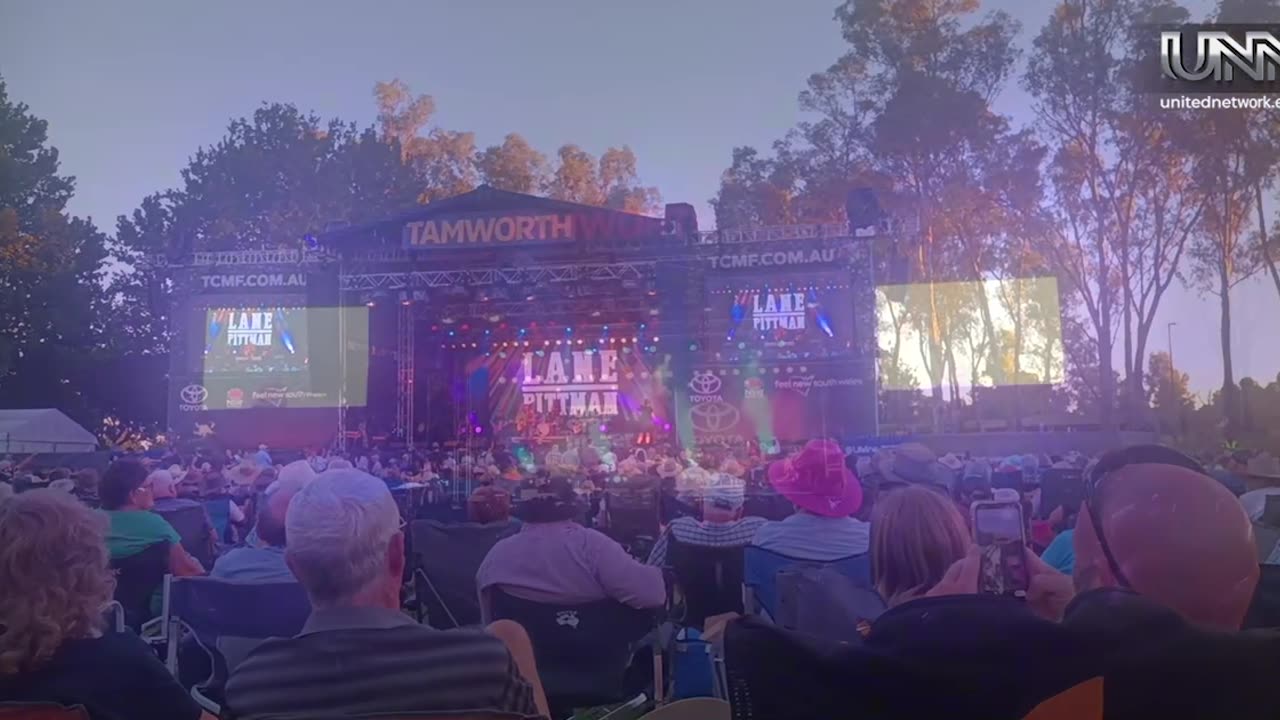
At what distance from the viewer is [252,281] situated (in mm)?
10156

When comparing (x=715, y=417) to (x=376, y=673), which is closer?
(x=376, y=673)

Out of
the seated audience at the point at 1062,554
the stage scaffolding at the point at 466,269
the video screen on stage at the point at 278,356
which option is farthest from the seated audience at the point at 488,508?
the video screen on stage at the point at 278,356

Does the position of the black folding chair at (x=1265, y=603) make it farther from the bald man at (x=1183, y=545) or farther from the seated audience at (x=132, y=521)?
the seated audience at (x=132, y=521)

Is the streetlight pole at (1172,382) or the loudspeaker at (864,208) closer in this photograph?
the streetlight pole at (1172,382)

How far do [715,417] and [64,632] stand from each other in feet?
34.6

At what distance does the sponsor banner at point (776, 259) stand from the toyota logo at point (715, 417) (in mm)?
2042

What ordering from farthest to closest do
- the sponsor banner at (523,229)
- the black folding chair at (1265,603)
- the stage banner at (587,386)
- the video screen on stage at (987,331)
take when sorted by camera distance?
the stage banner at (587,386), the sponsor banner at (523,229), the video screen on stage at (987,331), the black folding chair at (1265,603)

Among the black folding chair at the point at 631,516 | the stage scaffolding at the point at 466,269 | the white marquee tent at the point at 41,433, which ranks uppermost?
the stage scaffolding at the point at 466,269

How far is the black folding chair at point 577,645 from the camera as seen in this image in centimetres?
289

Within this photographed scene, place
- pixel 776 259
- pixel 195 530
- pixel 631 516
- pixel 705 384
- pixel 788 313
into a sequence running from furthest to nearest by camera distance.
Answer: pixel 705 384
pixel 788 313
pixel 776 259
pixel 631 516
pixel 195 530

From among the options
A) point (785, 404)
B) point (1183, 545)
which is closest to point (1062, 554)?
point (1183, 545)

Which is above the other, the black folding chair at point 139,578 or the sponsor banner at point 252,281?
the sponsor banner at point 252,281

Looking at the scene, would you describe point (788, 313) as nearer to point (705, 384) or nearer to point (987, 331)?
point (705, 384)

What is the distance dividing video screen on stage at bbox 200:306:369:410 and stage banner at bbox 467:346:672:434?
4.36 m
